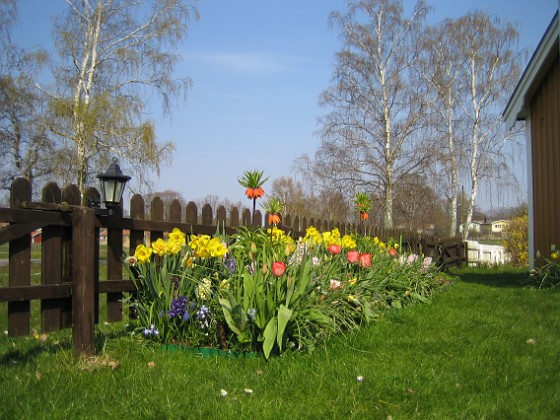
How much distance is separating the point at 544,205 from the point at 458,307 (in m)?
4.66

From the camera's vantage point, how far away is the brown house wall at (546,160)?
905 cm

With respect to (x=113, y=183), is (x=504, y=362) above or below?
below

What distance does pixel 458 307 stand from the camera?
5.80 m

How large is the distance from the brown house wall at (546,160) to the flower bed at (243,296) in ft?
17.9

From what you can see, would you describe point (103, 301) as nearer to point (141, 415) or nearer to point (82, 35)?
point (141, 415)

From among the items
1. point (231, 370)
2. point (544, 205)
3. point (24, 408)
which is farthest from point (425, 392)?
point (544, 205)

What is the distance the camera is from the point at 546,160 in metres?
9.35

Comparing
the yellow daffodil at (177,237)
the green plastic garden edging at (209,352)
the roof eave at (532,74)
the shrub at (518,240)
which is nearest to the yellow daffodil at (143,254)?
the yellow daffodil at (177,237)

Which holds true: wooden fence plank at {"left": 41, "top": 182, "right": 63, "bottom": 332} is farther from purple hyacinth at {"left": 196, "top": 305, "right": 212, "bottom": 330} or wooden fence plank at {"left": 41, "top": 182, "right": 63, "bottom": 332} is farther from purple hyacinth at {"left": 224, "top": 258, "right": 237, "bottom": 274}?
purple hyacinth at {"left": 224, "top": 258, "right": 237, "bottom": 274}

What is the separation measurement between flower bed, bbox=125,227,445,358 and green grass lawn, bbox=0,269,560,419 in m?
0.17

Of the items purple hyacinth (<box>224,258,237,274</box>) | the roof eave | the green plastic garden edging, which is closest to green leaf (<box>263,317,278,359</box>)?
the green plastic garden edging


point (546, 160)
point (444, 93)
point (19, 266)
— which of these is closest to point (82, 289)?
point (19, 266)

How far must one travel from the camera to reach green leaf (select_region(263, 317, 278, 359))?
347 centimetres

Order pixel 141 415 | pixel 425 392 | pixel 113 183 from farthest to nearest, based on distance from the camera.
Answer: pixel 113 183 < pixel 425 392 < pixel 141 415
